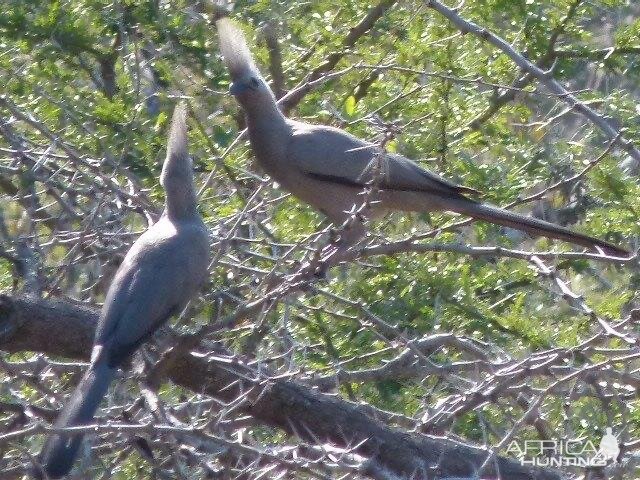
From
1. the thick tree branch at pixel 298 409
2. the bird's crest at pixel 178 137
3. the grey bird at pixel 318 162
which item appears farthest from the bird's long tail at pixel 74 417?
the grey bird at pixel 318 162

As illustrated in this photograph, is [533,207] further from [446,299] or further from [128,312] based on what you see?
[128,312]

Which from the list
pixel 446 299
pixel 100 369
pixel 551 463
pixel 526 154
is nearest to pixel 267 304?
pixel 100 369

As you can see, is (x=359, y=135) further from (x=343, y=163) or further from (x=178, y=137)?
(x=178, y=137)

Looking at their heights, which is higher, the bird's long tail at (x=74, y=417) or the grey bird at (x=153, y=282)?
the grey bird at (x=153, y=282)

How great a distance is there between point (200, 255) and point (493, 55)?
2794 mm

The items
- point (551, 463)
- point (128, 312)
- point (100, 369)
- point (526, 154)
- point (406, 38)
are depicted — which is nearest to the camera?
point (551, 463)

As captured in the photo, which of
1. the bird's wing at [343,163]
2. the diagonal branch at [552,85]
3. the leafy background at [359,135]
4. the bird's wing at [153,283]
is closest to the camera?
the bird's wing at [153,283]

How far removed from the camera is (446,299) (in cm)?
552

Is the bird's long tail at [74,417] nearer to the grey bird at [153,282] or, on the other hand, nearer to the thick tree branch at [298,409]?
the grey bird at [153,282]

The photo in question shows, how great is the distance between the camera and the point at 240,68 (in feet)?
19.6

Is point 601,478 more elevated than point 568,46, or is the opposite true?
point 568,46

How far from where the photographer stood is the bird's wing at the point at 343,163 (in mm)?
5835

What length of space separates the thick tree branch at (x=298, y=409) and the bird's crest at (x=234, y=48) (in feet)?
6.78

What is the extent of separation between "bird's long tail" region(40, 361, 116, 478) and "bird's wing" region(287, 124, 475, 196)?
206 centimetres
